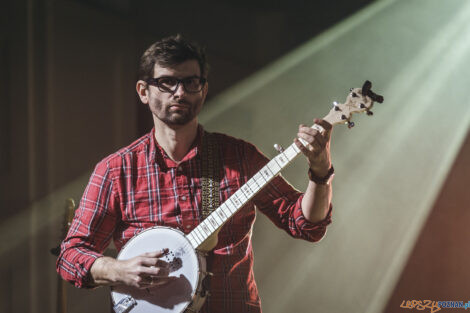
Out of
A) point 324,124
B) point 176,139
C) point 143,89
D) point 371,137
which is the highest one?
point 371,137

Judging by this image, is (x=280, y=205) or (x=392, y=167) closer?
(x=280, y=205)

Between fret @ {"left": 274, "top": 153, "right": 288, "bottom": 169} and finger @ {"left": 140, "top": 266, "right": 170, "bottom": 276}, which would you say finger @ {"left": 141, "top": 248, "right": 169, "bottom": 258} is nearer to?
finger @ {"left": 140, "top": 266, "right": 170, "bottom": 276}

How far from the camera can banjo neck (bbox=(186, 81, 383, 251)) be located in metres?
1.56

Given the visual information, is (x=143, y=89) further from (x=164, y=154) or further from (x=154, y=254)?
(x=154, y=254)

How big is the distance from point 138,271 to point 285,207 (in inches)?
24.4

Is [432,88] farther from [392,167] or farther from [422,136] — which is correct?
[392,167]

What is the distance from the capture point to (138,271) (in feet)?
5.14

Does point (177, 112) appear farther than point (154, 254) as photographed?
Yes

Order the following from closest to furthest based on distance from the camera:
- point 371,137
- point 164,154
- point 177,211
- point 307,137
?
point 307,137, point 177,211, point 164,154, point 371,137

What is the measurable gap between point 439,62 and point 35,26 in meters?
2.82

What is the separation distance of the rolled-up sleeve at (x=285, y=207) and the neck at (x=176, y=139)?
0.26 metres

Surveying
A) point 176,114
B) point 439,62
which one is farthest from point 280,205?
point 439,62

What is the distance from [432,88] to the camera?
333cm

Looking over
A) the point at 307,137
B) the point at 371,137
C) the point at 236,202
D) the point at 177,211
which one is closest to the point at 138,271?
the point at 177,211
